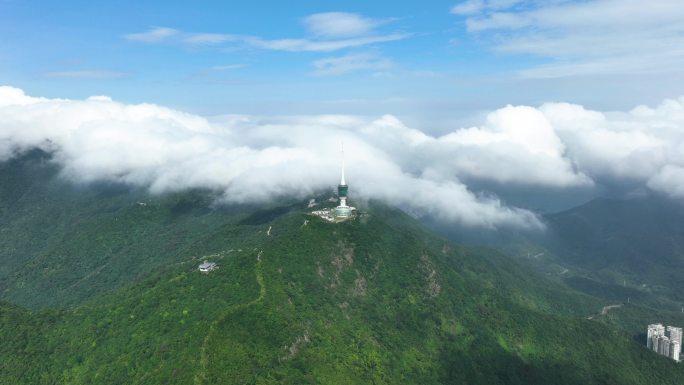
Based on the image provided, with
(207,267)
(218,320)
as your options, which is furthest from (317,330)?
(207,267)

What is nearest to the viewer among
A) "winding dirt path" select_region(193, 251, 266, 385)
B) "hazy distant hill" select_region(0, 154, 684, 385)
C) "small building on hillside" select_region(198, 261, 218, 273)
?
"winding dirt path" select_region(193, 251, 266, 385)

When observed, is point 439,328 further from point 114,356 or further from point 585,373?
point 114,356

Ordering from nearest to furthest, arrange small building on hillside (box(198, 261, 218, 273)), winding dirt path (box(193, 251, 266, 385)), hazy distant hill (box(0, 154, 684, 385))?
winding dirt path (box(193, 251, 266, 385)), hazy distant hill (box(0, 154, 684, 385)), small building on hillside (box(198, 261, 218, 273))

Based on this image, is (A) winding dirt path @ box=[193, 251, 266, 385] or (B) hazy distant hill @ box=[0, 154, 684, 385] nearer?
(A) winding dirt path @ box=[193, 251, 266, 385]

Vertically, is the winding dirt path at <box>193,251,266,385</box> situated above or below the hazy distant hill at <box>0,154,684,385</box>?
above

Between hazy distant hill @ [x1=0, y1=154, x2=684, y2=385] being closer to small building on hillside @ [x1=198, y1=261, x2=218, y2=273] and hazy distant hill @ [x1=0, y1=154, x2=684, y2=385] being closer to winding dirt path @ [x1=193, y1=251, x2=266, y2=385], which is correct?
winding dirt path @ [x1=193, y1=251, x2=266, y2=385]

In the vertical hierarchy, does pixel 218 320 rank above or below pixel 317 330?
above

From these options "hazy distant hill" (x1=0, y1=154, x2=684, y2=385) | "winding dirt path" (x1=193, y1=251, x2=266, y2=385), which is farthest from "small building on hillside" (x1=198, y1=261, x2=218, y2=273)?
"winding dirt path" (x1=193, y1=251, x2=266, y2=385)

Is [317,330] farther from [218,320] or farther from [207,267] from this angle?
[207,267]

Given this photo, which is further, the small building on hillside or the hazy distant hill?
the small building on hillside

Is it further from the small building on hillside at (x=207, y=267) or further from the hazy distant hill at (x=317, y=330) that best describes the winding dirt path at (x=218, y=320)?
the small building on hillside at (x=207, y=267)

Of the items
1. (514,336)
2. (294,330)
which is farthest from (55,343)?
(514,336)
